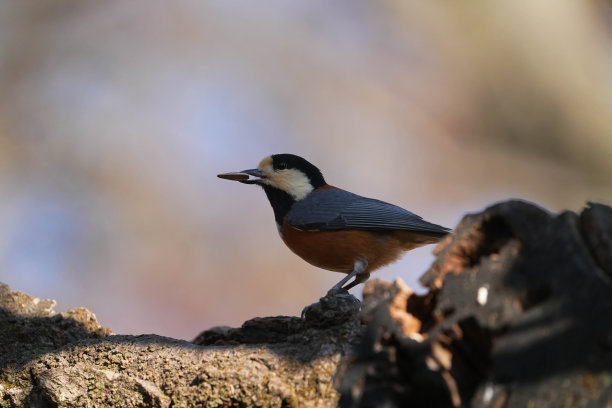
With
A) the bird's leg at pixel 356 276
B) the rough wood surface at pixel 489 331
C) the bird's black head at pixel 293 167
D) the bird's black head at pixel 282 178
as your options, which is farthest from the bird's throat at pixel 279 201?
the rough wood surface at pixel 489 331

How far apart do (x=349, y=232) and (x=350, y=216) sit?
161 millimetres

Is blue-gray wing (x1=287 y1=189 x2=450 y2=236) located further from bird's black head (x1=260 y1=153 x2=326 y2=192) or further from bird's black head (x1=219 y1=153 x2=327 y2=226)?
bird's black head (x1=260 y1=153 x2=326 y2=192)

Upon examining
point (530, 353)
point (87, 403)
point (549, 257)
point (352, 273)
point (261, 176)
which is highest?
point (261, 176)

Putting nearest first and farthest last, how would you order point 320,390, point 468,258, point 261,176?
point 468,258 → point 320,390 → point 261,176

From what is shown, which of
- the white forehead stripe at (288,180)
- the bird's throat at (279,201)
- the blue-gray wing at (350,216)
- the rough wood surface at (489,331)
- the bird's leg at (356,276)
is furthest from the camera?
the white forehead stripe at (288,180)

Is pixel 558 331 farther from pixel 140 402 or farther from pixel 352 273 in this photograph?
pixel 352 273

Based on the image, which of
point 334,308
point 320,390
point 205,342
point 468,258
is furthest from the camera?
point 205,342

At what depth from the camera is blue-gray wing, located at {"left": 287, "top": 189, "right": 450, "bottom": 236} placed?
379 cm

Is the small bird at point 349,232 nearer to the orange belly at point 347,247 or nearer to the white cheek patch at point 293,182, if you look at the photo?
the orange belly at point 347,247

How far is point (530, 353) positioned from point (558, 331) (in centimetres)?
7

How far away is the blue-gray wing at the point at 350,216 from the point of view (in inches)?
149

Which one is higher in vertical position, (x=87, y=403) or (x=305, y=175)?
(x=305, y=175)

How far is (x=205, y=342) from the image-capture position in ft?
9.05

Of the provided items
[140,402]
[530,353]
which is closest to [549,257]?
[530,353]
